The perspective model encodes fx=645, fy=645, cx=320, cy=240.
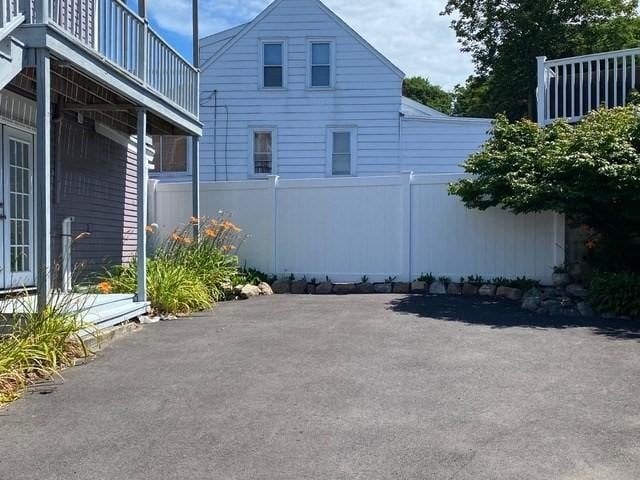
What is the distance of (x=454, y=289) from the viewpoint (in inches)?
427

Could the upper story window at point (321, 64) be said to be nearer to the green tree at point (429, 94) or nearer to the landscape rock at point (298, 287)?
the landscape rock at point (298, 287)

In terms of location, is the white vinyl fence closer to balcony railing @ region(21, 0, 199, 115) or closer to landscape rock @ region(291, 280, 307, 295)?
landscape rock @ region(291, 280, 307, 295)

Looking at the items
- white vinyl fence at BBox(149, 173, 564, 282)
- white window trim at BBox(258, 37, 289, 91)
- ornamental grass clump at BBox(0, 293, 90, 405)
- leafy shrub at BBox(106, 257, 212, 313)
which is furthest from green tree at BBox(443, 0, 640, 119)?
ornamental grass clump at BBox(0, 293, 90, 405)

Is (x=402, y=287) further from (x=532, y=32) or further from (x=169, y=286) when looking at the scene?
(x=532, y=32)

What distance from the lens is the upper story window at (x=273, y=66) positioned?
56.0ft

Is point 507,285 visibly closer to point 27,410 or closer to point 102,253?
point 102,253

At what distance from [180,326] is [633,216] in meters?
6.31

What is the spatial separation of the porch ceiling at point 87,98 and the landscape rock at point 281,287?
3.12m

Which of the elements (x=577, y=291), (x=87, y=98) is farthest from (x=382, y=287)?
(x=87, y=98)

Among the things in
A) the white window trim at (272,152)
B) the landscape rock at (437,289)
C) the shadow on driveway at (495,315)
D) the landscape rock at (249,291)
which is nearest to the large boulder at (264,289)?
the landscape rock at (249,291)

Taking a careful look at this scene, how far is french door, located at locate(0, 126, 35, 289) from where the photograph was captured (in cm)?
826

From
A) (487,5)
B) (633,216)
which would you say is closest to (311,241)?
(633,216)

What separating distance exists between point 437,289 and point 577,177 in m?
2.98

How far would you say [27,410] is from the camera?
15.7 ft
